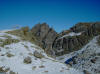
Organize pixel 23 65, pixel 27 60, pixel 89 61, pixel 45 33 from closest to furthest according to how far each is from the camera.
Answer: pixel 23 65 → pixel 27 60 → pixel 89 61 → pixel 45 33

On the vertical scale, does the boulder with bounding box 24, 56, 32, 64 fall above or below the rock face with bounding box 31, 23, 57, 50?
below

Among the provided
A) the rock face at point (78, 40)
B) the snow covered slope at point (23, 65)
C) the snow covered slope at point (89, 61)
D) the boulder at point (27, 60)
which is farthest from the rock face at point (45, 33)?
the boulder at point (27, 60)

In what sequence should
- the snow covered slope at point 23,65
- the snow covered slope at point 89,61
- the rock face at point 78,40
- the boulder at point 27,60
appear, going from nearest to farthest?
the snow covered slope at point 23,65
the boulder at point 27,60
the snow covered slope at point 89,61
the rock face at point 78,40

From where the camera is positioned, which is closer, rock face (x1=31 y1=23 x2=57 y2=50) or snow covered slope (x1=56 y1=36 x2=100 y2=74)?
snow covered slope (x1=56 y1=36 x2=100 y2=74)

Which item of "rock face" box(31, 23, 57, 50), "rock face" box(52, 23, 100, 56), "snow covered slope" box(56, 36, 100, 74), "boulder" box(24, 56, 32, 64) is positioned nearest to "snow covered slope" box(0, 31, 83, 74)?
"boulder" box(24, 56, 32, 64)

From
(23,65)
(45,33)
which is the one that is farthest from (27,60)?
(45,33)

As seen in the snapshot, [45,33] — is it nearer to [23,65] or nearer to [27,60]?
[27,60]

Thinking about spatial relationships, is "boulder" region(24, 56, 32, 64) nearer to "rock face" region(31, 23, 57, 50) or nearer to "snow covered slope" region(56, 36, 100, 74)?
"snow covered slope" region(56, 36, 100, 74)

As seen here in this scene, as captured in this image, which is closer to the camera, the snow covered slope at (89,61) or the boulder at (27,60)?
the boulder at (27,60)

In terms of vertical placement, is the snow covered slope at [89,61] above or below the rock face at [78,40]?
below

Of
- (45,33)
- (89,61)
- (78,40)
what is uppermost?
(45,33)

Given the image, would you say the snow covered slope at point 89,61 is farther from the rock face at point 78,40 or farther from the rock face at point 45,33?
the rock face at point 45,33

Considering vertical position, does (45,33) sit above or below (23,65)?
above

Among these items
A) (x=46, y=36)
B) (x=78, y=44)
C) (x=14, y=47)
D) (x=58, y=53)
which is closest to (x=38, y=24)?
(x=46, y=36)
